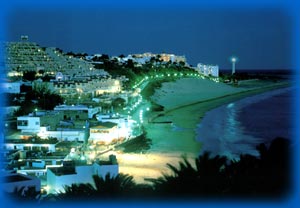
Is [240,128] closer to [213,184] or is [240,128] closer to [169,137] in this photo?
[169,137]

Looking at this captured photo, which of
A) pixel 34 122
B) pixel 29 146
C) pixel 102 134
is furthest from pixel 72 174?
pixel 34 122

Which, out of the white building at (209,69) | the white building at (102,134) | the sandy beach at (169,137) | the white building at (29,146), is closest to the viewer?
the sandy beach at (169,137)

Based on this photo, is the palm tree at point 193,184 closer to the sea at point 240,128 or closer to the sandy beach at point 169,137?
the sandy beach at point 169,137

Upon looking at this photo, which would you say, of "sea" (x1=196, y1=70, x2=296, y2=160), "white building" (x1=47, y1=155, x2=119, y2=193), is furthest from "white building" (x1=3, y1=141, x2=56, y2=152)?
"sea" (x1=196, y1=70, x2=296, y2=160)

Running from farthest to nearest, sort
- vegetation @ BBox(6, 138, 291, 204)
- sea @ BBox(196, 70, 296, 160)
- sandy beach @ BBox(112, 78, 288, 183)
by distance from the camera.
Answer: sea @ BBox(196, 70, 296, 160) → sandy beach @ BBox(112, 78, 288, 183) → vegetation @ BBox(6, 138, 291, 204)

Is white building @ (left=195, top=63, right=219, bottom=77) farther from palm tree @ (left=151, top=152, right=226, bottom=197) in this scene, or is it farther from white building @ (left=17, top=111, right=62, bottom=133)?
palm tree @ (left=151, top=152, right=226, bottom=197)

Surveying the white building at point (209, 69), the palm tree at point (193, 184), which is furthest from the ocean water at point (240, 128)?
the white building at point (209, 69)

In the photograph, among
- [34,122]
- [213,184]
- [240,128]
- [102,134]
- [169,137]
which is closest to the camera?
[213,184]

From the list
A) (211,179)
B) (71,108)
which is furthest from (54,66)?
(211,179)
